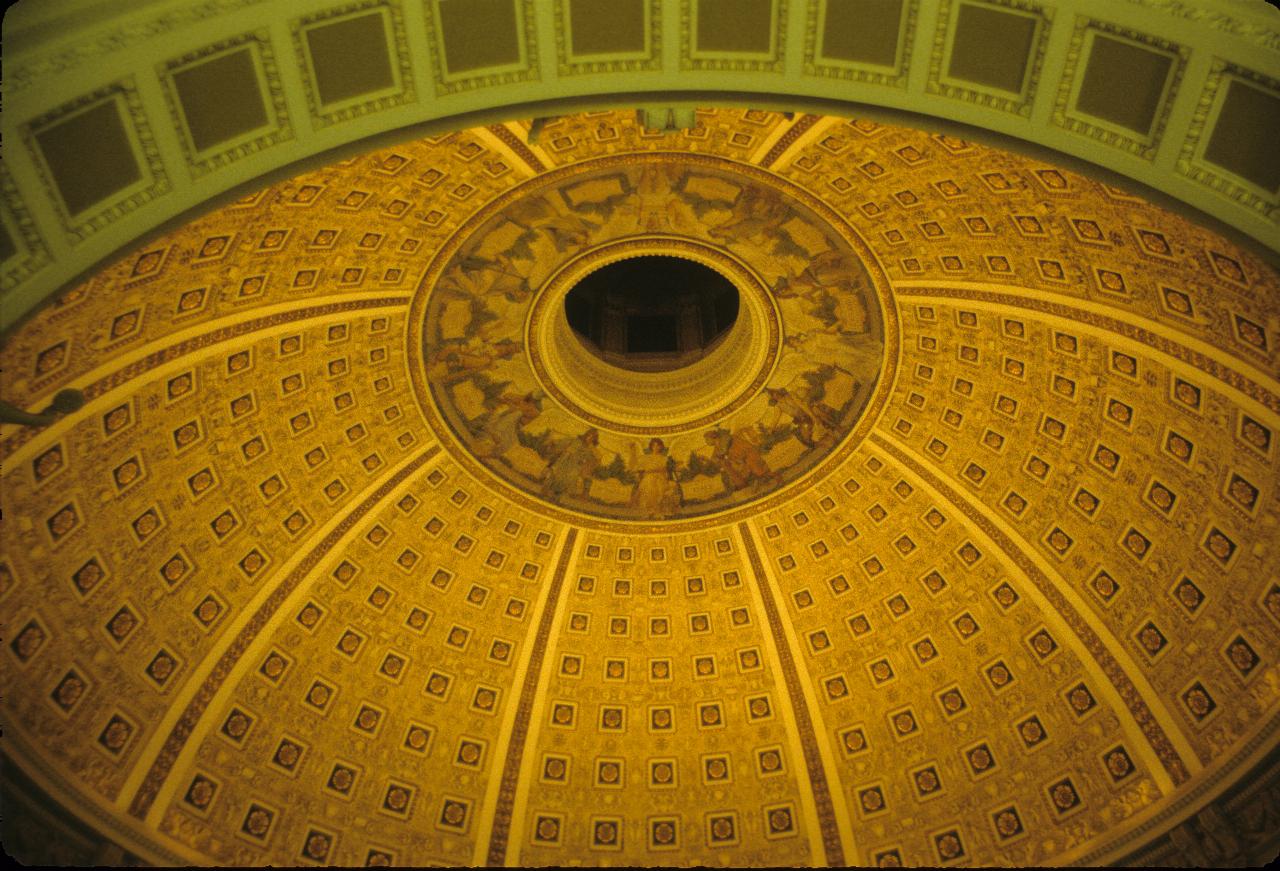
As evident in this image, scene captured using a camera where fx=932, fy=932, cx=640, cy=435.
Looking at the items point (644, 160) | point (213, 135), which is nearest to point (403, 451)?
point (644, 160)

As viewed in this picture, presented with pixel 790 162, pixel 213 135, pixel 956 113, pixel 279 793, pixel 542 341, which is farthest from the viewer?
pixel 542 341

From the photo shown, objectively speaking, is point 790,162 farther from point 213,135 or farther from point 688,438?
point 213,135

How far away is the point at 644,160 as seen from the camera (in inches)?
536

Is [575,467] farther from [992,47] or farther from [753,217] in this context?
[992,47]

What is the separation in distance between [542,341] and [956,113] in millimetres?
9998

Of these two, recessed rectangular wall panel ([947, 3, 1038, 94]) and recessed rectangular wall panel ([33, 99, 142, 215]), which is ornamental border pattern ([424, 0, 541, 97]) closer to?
recessed rectangular wall panel ([33, 99, 142, 215])

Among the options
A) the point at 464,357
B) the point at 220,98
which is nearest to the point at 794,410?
the point at 464,357

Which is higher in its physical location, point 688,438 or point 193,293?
point 688,438

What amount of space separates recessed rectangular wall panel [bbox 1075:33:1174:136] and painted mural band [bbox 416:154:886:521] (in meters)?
7.15

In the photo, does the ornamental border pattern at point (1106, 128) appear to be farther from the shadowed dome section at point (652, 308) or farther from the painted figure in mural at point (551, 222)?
the shadowed dome section at point (652, 308)

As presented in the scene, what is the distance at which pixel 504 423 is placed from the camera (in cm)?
1686

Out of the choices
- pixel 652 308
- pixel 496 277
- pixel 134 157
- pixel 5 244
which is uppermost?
pixel 652 308

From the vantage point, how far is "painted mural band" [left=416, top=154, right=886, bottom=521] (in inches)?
560

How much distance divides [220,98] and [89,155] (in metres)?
0.96
